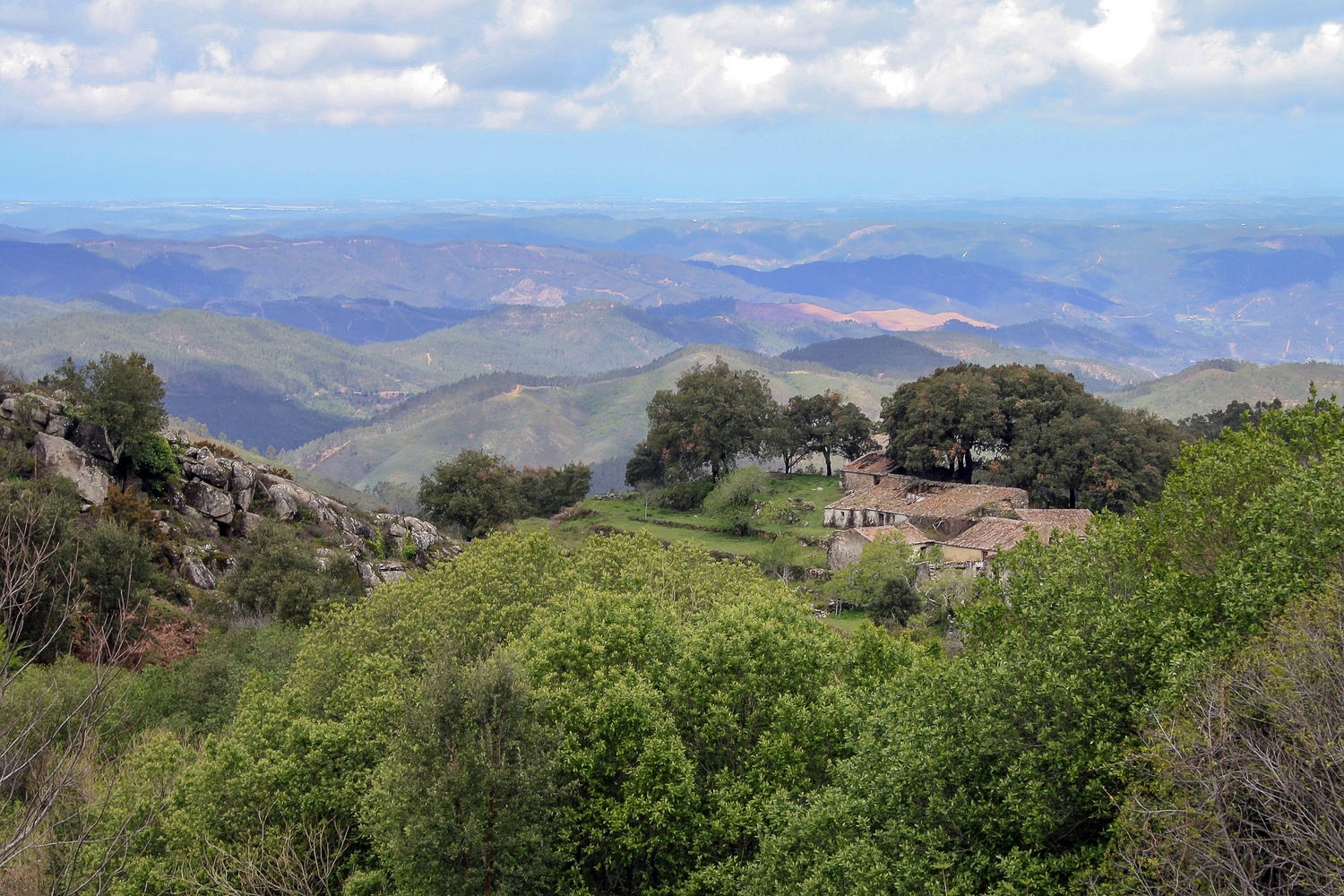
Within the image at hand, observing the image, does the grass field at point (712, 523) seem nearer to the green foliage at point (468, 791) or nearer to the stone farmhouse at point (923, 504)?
the stone farmhouse at point (923, 504)

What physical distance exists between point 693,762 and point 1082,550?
9.49 meters

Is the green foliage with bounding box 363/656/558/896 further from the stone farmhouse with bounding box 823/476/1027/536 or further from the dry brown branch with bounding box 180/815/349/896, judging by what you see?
the stone farmhouse with bounding box 823/476/1027/536

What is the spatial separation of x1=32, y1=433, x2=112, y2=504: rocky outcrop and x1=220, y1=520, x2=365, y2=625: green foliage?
8.09 m

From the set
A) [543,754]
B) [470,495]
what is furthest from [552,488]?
[543,754]

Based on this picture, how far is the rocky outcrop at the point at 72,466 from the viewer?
1823 inches

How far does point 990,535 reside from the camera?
5719 cm

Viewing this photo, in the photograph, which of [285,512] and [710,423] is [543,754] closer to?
[285,512]

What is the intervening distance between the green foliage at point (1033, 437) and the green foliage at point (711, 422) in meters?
11.5

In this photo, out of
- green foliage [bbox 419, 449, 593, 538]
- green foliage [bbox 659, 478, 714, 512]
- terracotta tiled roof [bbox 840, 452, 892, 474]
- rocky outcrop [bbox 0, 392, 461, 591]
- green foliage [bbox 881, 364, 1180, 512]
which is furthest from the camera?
green foliage [bbox 659, 478, 714, 512]

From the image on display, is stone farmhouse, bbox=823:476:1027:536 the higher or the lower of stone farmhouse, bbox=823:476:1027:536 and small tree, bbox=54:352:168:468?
the lower

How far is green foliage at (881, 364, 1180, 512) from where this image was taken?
212 ft

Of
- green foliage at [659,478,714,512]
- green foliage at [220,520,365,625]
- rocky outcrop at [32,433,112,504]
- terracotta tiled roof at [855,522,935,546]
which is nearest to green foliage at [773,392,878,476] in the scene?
green foliage at [659,478,714,512]

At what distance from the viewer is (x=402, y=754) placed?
18.0m

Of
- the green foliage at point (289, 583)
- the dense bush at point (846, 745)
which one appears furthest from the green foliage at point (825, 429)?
the dense bush at point (846, 745)
